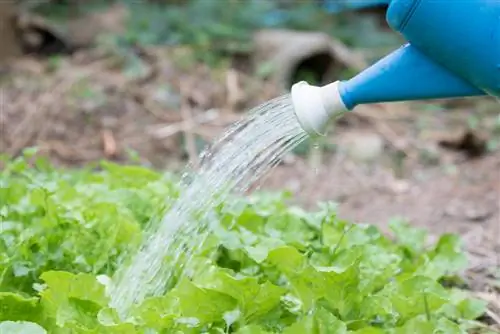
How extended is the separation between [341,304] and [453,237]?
54 centimetres

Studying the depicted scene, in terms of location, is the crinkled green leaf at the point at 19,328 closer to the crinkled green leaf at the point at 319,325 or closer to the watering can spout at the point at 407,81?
the crinkled green leaf at the point at 319,325

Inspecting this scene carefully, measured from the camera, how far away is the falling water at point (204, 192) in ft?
5.18

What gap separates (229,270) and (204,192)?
0.70 ft

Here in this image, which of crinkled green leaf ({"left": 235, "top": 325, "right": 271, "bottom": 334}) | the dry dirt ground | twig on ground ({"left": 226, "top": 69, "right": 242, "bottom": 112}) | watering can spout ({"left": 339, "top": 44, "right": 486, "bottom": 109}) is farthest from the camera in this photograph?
twig on ground ({"left": 226, "top": 69, "right": 242, "bottom": 112})

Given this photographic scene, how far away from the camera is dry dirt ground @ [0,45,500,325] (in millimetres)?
3435

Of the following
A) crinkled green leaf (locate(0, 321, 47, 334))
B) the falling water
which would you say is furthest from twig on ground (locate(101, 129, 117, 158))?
crinkled green leaf (locate(0, 321, 47, 334))

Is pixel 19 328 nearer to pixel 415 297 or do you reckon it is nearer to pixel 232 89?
pixel 415 297

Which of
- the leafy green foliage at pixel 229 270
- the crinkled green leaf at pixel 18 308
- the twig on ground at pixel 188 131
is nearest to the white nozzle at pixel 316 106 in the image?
the leafy green foliage at pixel 229 270

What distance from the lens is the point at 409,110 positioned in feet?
16.3

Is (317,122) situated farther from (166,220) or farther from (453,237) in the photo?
(453,237)

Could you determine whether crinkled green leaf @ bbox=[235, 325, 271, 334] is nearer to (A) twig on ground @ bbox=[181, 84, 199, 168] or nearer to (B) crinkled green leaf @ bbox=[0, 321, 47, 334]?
(B) crinkled green leaf @ bbox=[0, 321, 47, 334]

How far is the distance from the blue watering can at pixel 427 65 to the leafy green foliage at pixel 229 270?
0.82ft

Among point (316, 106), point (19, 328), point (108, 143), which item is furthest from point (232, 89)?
point (19, 328)

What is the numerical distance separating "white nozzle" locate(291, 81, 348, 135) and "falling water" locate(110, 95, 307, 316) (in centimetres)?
5
